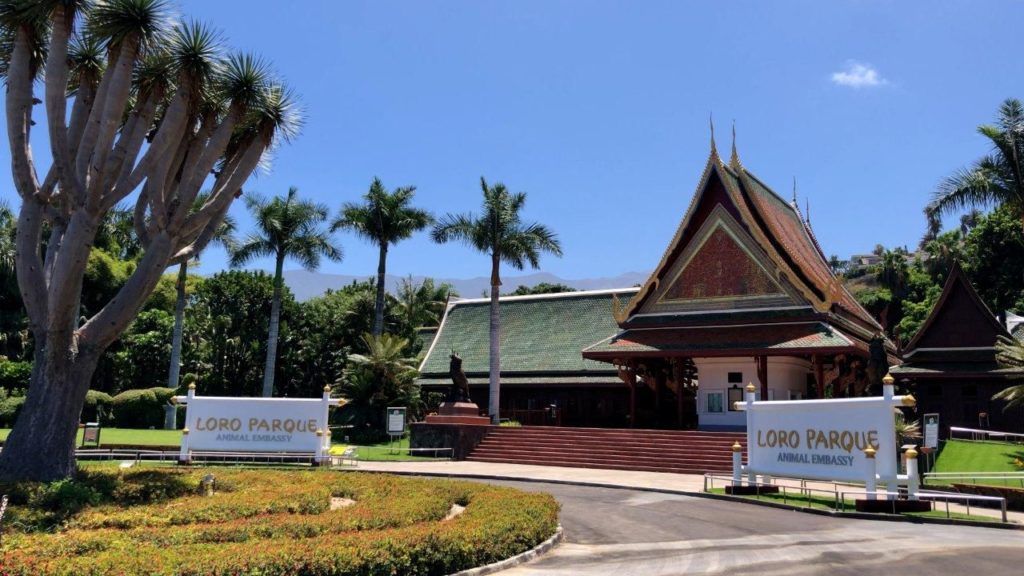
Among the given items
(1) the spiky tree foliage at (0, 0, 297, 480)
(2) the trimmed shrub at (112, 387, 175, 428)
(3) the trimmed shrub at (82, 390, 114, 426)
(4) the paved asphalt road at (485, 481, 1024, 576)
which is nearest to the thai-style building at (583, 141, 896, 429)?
(4) the paved asphalt road at (485, 481, 1024, 576)

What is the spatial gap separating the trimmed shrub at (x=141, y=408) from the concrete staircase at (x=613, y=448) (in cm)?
1883

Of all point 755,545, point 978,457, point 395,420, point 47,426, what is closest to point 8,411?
point 395,420

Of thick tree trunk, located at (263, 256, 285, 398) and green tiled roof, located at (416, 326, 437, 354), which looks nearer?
thick tree trunk, located at (263, 256, 285, 398)

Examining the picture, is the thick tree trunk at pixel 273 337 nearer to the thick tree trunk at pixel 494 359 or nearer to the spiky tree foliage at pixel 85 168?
the thick tree trunk at pixel 494 359

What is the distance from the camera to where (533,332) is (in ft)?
136

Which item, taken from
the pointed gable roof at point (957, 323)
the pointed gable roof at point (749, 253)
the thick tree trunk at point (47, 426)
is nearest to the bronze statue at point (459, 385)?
the pointed gable roof at point (749, 253)

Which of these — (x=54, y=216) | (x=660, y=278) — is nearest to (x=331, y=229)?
(x=660, y=278)

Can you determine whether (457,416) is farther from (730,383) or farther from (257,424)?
(730,383)

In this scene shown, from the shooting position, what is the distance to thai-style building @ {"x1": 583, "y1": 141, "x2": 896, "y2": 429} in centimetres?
2948

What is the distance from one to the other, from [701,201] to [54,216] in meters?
25.3

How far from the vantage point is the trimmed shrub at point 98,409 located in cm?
3844

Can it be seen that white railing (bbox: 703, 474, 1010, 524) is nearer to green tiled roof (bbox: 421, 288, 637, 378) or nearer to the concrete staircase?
the concrete staircase

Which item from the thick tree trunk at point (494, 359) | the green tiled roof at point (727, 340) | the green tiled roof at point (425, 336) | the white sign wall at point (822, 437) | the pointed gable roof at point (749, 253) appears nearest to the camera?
the white sign wall at point (822, 437)

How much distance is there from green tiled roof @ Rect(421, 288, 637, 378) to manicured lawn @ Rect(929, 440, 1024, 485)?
15.7m
